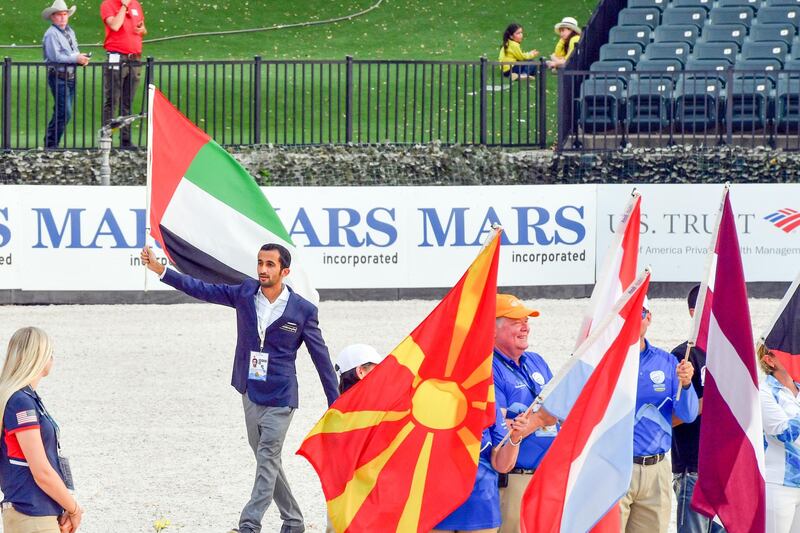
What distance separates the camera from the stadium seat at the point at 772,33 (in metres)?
23.7

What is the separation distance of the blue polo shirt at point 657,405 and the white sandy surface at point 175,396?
257 cm

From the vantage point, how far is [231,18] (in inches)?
1571

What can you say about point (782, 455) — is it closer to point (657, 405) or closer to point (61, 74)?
point (657, 405)

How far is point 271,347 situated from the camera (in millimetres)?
8961

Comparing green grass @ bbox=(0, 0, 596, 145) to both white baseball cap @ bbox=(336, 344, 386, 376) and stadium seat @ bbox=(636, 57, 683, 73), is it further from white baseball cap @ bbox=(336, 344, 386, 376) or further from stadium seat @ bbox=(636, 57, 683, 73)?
white baseball cap @ bbox=(336, 344, 386, 376)

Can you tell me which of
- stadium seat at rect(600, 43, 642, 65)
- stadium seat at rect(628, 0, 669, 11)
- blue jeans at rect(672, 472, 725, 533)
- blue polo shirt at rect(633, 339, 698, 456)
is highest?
stadium seat at rect(628, 0, 669, 11)

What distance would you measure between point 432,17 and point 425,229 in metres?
22.7

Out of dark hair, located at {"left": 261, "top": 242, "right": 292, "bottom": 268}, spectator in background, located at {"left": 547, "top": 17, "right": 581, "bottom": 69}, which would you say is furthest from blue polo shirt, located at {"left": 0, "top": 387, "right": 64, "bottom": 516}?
spectator in background, located at {"left": 547, "top": 17, "right": 581, "bottom": 69}

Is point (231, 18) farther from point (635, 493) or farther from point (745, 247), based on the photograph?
point (635, 493)

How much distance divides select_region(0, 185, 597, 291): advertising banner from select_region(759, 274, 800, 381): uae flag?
10.1 meters

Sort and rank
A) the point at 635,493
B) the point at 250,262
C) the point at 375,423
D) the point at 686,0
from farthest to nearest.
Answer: the point at 686,0 < the point at 250,262 < the point at 635,493 < the point at 375,423

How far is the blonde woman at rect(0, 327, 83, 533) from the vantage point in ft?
21.0

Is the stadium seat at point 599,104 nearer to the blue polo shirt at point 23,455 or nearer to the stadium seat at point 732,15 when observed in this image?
the stadium seat at point 732,15

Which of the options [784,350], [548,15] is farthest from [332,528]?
[548,15]
